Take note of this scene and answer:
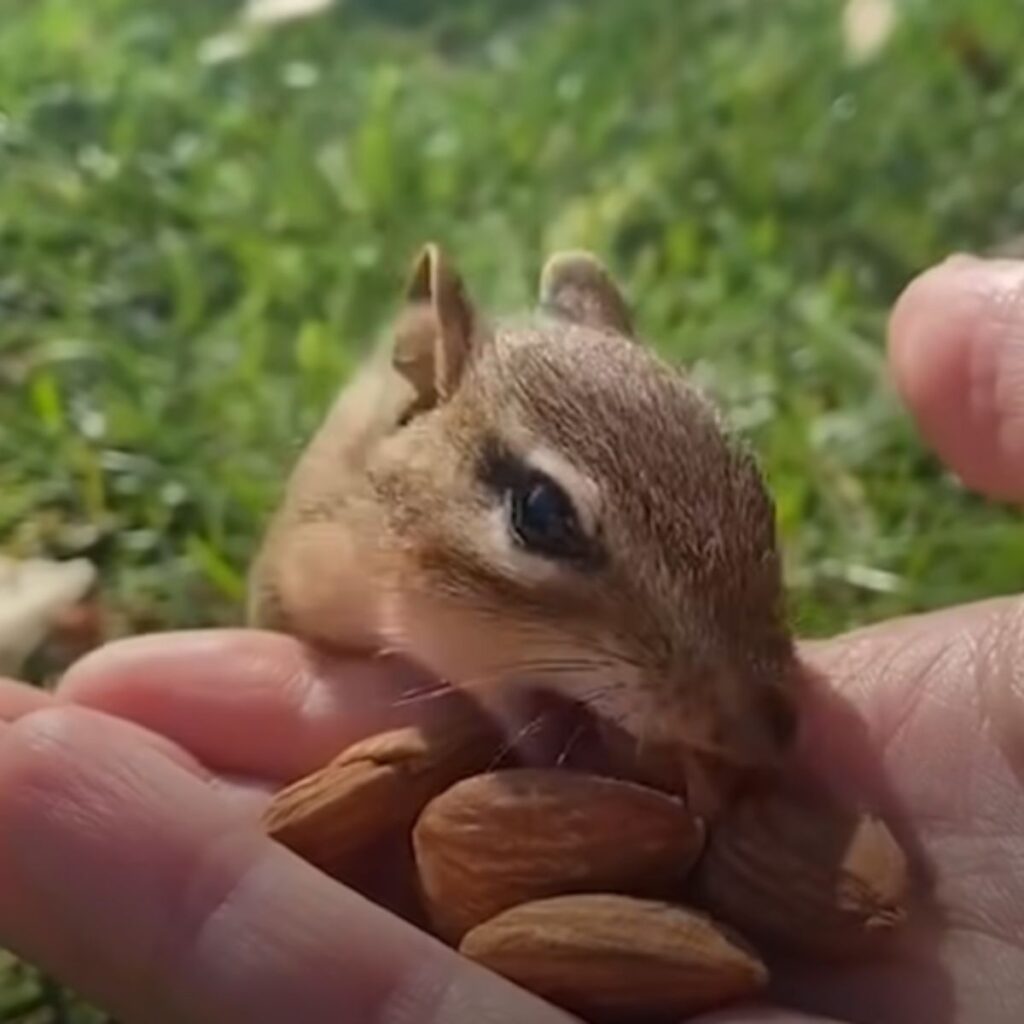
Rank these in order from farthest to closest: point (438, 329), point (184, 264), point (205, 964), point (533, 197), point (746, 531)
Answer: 1. point (533, 197)
2. point (184, 264)
3. point (438, 329)
4. point (746, 531)
5. point (205, 964)

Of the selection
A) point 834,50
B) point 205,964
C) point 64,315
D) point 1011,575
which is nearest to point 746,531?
point 205,964

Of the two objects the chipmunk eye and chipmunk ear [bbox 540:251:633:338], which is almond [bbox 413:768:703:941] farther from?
chipmunk ear [bbox 540:251:633:338]

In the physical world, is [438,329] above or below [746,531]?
above

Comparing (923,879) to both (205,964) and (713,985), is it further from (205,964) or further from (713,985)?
(205,964)

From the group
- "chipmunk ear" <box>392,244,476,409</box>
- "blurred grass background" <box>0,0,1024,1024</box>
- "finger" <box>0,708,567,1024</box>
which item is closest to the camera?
"finger" <box>0,708,567,1024</box>

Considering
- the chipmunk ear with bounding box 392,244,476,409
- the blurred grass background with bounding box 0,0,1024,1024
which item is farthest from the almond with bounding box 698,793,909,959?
the blurred grass background with bounding box 0,0,1024,1024

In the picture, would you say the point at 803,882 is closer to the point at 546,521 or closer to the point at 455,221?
the point at 546,521
